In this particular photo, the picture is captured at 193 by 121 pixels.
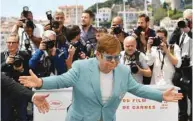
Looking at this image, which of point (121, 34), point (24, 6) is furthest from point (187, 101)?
point (24, 6)

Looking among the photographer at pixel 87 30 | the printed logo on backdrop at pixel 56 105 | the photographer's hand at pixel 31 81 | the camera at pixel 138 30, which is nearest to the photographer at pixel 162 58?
the camera at pixel 138 30

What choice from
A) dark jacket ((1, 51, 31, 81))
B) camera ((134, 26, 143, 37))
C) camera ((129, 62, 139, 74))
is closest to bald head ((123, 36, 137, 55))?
camera ((129, 62, 139, 74))

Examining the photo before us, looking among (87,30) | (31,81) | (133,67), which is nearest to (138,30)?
(87,30)

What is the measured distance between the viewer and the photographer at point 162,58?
7.32 metres

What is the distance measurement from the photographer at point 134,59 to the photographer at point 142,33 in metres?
0.50

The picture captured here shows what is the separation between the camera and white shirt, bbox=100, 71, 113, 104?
4215 millimetres

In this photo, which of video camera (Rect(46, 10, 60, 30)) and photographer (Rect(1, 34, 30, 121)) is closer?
photographer (Rect(1, 34, 30, 121))

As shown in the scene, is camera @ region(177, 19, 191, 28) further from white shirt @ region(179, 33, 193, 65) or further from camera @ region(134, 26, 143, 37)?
camera @ region(134, 26, 143, 37)

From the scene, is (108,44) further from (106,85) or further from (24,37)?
(24,37)

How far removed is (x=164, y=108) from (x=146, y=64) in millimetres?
831

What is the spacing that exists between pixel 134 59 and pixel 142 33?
2.42 ft

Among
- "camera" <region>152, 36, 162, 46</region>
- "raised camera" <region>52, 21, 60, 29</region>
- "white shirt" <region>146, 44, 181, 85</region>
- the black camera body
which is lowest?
"white shirt" <region>146, 44, 181, 85</region>

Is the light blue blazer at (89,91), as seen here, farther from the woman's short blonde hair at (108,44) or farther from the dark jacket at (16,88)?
the dark jacket at (16,88)

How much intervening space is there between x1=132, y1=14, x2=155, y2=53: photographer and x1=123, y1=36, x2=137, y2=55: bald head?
582mm
